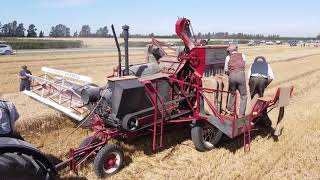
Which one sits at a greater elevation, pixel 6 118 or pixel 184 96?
pixel 6 118

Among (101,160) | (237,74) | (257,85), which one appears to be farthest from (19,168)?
(257,85)

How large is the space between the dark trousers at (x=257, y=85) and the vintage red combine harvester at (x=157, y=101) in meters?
0.30

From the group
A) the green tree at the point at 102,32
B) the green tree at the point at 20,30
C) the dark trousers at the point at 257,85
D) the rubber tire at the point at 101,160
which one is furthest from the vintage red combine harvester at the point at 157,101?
the green tree at the point at 102,32

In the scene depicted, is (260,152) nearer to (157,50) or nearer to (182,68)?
(182,68)

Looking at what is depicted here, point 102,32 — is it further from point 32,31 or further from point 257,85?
point 257,85

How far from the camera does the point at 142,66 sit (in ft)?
25.5

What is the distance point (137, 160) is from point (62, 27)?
480 feet

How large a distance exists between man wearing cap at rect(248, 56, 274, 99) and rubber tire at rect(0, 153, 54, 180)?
5723mm

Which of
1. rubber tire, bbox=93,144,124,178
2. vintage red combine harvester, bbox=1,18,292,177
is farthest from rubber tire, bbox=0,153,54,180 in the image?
rubber tire, bbox=93,144,124,178

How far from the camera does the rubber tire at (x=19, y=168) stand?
388cm

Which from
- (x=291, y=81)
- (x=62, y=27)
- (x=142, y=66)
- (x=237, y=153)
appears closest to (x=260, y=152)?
(x=237, y=153)

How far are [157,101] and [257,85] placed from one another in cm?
282

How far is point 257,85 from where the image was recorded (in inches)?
348

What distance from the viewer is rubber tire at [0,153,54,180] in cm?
388
